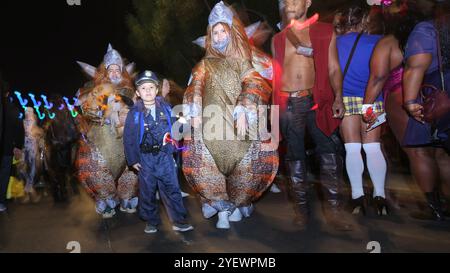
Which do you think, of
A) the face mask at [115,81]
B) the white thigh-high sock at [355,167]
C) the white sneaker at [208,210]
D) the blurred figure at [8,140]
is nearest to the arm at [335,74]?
the white thigh-high sock at [355,167]

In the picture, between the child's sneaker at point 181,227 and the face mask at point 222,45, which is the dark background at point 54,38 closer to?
the face mask at point 222,45

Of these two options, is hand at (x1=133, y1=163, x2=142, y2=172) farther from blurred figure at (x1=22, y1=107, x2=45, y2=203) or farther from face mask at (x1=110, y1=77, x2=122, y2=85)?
blurred figure at (x1=22, y1=107, x2=45, y2=203)

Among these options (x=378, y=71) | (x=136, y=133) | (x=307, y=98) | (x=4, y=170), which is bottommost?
(x=4, y=170)

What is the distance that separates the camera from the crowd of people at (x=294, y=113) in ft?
12.0

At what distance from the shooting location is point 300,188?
3.73 metres

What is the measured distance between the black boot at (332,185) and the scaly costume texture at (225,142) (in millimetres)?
494

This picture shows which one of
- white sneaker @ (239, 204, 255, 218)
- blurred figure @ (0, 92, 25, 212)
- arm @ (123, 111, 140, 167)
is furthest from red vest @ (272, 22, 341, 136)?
blurred figure @ (0, 92, 25, 212)

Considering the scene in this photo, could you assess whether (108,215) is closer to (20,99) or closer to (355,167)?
(355,167)

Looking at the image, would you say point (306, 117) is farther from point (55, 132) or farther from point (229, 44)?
point (55, 132)

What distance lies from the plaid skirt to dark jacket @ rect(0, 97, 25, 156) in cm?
383

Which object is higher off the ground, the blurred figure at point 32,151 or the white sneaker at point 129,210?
the blurred figure at point 32,151

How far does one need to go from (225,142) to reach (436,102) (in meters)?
1.77

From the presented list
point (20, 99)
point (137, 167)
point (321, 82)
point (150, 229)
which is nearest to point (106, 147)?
point (137, 167)

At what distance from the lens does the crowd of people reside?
12.0 feet
